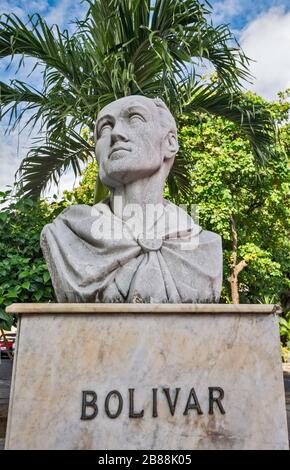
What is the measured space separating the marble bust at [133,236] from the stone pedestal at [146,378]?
0.79ft

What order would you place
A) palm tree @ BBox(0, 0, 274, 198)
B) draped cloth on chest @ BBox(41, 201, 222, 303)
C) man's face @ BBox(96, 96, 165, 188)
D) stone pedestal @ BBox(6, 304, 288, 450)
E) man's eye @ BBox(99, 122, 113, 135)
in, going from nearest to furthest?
stone pedestal @ BBox(6, 304, 288, 450), draped cloth on chest @ BBox(41, 201, 222, 303), man's face @ BBox(96, 96, 165, 188), man's eye @ BBox(99, 122, 113, 135), palm tree @ BBox(0, 0, 274, 198)

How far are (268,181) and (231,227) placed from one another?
1407mm

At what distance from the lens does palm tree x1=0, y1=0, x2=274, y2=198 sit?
15.4 ft

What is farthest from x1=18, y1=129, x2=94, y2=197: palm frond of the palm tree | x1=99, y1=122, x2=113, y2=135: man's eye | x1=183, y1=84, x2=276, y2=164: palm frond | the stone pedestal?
the stone pedestal

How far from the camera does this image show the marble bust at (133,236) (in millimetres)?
2314

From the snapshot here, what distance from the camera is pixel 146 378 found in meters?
2.02

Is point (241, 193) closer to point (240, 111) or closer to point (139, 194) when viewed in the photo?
point (240, 111)

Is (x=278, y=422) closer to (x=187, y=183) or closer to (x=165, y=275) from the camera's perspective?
(x=165, y=275)

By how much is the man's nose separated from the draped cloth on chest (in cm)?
46

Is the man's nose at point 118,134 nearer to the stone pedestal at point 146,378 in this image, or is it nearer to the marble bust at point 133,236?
the marble bust at point 133,236

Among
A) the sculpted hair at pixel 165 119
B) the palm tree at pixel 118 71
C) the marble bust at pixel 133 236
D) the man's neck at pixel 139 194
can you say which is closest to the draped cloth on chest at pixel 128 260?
the marble bust at pixel 133 236

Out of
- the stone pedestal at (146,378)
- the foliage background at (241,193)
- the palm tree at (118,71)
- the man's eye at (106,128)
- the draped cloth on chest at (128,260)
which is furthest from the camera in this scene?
the foliage background at (241,193)

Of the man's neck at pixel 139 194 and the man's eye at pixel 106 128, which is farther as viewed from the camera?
the man's eye at pixel 106 128

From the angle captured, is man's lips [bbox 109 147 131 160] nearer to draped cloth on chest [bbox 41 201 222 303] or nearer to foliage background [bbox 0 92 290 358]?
draped cloth on chest [bbox 41 201 222 303]
